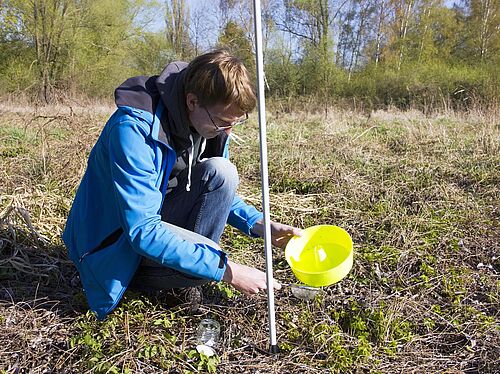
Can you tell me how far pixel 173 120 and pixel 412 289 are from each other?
1.41 meters

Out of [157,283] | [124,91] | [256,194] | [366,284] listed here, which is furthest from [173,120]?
[256,194]

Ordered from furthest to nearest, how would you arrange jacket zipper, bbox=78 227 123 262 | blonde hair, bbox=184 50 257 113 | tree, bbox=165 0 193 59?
tree, bbox=165 0 193 59, jacket zipper, bbox=78 227 123 262, blonde hair, bbox=184 50 257 113

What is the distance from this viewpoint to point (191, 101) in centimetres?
154

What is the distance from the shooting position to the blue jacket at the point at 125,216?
4.71 ft

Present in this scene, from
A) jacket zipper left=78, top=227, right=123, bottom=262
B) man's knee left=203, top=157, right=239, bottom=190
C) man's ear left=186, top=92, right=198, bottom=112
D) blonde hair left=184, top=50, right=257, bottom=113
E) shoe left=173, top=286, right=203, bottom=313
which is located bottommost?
shoe left=173, top=286, right=203, bottom=313

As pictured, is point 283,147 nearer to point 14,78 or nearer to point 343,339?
point 343,339

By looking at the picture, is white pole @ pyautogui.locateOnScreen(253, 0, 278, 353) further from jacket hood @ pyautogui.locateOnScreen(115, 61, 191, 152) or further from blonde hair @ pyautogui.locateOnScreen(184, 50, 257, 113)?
jacket hood @ pyautogui.locateOnScreen(115, 61, 191, 152)

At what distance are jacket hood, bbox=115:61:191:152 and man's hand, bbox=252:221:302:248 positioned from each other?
55 cm

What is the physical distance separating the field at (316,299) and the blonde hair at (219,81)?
92 centimetres

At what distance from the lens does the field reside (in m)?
1.63

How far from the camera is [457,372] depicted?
1614mm

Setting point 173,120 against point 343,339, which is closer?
point 173,120

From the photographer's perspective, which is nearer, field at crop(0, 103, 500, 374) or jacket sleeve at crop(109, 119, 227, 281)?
jacket sleeve at crop(109, 119, 227, 281)

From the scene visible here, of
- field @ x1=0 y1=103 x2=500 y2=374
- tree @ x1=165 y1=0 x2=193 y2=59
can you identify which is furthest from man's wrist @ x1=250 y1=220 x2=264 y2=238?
tree @ x1=165 y1=0 x2=193 y2=59
